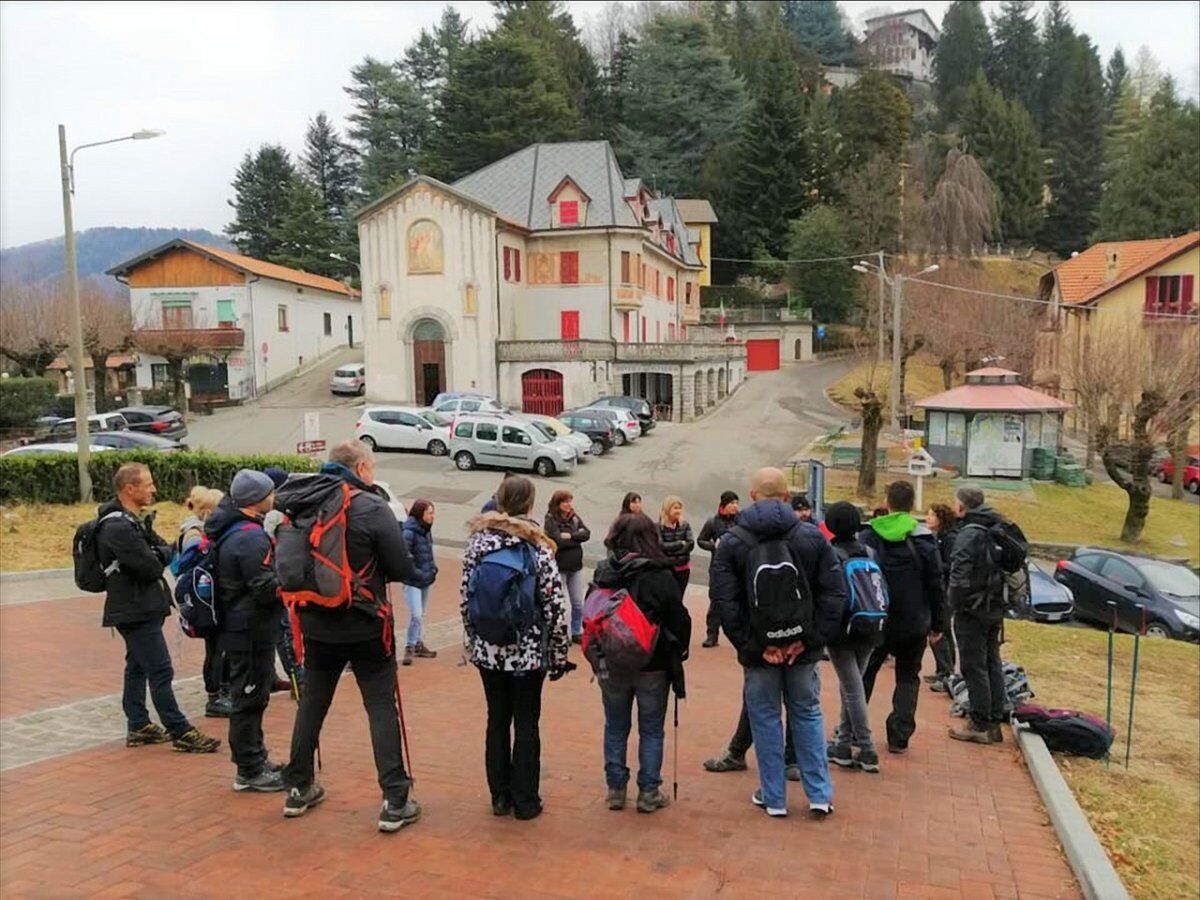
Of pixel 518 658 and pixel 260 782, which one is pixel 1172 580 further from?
pixel 260 782

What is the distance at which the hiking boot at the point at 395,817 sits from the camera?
472 cm

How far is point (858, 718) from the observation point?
6043 mm

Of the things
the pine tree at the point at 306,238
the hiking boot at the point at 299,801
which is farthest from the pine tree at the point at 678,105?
the hiking boot at the point at 299,801

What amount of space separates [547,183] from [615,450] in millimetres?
19343

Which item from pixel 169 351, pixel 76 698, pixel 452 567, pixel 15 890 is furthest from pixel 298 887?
pixel 169 351

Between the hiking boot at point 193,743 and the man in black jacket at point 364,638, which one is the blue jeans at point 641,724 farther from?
the hiking boot at point 193,743

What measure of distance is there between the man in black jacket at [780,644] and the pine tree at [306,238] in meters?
66.2

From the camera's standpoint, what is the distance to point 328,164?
8162cm

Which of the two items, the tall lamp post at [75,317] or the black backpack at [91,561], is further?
the tall lamp post at [75,317]

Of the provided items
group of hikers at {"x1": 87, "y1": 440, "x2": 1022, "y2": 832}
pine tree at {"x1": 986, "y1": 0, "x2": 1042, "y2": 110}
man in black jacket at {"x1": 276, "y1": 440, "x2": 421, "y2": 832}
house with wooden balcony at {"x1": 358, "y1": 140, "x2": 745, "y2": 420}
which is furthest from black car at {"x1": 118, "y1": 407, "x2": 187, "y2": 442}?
pine tree at {"x1": 986, "y1": 0, "x2": 1042, "y2": 110}

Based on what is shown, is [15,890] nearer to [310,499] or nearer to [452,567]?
[310,499]

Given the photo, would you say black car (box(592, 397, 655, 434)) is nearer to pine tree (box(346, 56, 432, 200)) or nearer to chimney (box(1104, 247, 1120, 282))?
chimney (box(1104, 247, 1120, 282))

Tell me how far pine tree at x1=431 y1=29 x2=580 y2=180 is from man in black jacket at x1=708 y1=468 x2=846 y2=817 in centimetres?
6023

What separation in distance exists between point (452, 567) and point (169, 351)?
30026 mm
